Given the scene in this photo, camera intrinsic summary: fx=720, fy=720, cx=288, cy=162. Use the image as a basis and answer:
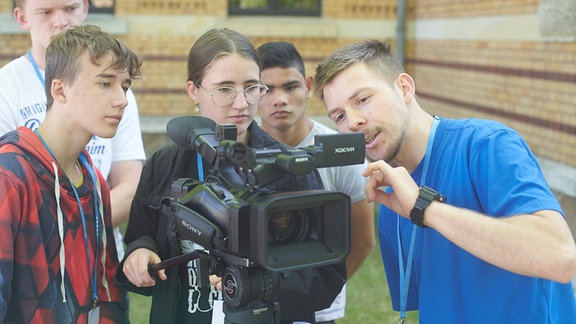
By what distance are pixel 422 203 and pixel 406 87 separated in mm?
573

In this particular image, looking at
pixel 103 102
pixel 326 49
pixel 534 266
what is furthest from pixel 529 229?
pixel 326 49

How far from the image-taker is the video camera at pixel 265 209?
1.77 meters

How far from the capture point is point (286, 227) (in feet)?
6.16

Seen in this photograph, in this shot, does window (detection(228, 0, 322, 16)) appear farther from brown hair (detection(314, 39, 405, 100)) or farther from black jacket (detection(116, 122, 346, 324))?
brown hair (detection(314, 39, 405, 100))

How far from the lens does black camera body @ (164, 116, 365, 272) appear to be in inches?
69.5

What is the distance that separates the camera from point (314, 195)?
1.80m

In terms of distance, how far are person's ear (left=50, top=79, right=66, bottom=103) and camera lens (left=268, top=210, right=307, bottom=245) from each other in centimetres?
94

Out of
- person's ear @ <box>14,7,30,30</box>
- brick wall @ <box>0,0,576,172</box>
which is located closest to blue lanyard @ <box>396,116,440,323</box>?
person's ear @ <box>14,7,30,30</box>

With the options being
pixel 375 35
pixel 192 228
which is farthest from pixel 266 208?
pixel 375 35

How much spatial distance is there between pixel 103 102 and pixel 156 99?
22.5 ft

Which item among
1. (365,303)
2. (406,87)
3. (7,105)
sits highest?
(406,87)

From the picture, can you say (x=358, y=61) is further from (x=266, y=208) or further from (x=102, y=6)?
(x=102, y=6)

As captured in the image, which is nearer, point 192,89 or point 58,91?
point 58,91

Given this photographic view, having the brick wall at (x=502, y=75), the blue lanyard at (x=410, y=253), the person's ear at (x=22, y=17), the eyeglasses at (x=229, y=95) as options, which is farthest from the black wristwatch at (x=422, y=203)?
the brick wall at (x=502, y=75)
